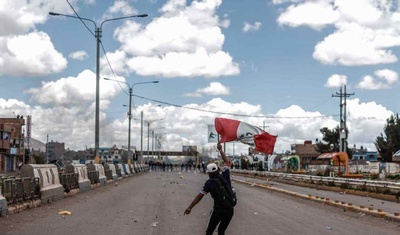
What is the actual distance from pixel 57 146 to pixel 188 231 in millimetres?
175111

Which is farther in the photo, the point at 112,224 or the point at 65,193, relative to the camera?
the point at 65,193

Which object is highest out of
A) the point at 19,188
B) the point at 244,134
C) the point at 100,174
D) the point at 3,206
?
the point at 244,134

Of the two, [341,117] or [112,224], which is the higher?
[341,117]

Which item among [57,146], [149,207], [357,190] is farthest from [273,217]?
[57,146]

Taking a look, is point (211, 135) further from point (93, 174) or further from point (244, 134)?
point (244, 134)

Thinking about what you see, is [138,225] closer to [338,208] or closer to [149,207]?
[149,207]

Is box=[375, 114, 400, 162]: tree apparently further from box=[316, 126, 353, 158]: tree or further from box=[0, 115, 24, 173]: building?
box=[0, 115, 24, 173]: building

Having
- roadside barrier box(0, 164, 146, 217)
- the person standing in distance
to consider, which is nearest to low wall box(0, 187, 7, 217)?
roadside barrier box(0, 164, 146, 217)

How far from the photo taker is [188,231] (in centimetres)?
1363

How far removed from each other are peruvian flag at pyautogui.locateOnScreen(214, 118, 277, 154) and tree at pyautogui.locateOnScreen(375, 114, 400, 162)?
9355 cm

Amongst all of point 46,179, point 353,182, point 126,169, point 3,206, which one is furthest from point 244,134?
point 126,169

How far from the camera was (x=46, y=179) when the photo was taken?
2148cm

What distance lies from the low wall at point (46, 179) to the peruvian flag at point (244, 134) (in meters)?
7.28

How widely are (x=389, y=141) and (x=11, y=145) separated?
6542 cm
